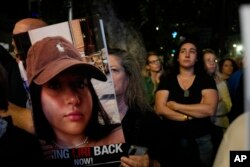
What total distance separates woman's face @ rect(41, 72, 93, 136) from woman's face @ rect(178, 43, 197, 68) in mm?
1844

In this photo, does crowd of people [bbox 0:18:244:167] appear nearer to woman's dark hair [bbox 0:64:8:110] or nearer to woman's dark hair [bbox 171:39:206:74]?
woman's dark hair [bbox 0:64:8:110]

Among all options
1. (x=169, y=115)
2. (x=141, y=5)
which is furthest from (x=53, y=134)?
(x=141, y=5)

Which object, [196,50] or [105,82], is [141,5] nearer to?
[196,50]

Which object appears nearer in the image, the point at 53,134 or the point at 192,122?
the point at 53,134

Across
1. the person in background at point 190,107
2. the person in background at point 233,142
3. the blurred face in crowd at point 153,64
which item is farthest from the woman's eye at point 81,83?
the blurred face in crowd at point 153,64

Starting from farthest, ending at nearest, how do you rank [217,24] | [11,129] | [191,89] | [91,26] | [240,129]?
1. [217,24]
2. [191,89]
3. [11,129]
4. [91,26]
5. [240,129]

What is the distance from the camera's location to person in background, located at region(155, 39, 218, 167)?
12.3 feet

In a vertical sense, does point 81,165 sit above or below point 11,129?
below

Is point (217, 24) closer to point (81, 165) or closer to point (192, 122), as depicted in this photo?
point (192, 122)

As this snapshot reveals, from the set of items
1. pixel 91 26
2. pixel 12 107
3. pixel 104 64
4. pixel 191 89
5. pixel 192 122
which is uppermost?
pixel 91 26

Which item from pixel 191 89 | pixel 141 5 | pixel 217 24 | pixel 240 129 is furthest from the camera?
pixel 217 24

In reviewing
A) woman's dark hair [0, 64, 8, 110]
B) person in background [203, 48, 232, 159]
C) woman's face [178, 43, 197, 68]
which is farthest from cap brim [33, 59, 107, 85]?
person in background [203, 48, 232, 159]

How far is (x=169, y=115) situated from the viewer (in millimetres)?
3805

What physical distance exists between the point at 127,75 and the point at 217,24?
12.8 meters
